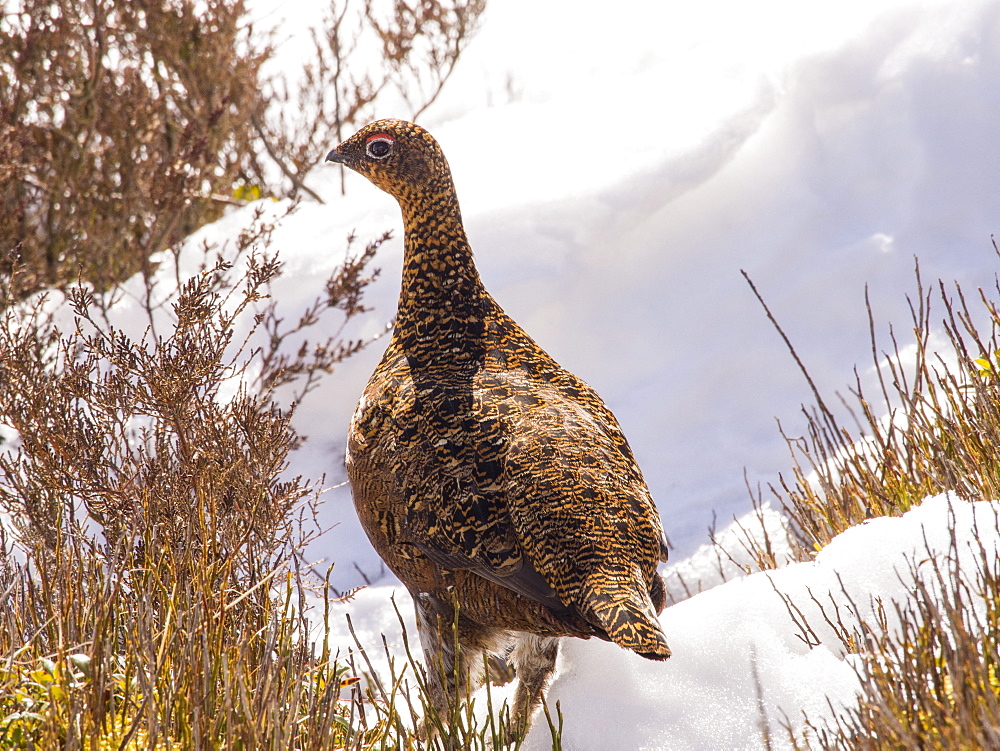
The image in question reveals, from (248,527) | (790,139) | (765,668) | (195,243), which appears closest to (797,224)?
(790,139)

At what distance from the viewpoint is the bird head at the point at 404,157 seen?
3.29m

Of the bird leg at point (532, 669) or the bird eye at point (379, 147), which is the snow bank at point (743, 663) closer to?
the bird leg at point (532, 669)

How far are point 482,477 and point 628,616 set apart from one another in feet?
2.11

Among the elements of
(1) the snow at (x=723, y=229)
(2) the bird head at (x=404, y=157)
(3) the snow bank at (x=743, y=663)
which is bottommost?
(3) the snow bank at (x=743, y=663)

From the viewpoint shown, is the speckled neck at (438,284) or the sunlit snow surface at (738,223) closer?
the speckled neck at (438,284)

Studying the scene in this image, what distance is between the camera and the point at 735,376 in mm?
7031

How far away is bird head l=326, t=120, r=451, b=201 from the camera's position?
3.29 metres

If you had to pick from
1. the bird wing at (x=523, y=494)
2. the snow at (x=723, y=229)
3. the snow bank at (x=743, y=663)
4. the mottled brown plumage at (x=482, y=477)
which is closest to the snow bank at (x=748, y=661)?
the snow bank at (x=743, y=663)

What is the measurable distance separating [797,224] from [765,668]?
5.47m

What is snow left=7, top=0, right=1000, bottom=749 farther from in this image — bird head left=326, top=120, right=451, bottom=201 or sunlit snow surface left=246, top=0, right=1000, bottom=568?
bird head left=326, top=120, right=451, bottom=201

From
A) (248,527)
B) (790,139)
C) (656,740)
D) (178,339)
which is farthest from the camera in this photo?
(790,139)

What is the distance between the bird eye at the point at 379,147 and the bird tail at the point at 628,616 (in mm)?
1764

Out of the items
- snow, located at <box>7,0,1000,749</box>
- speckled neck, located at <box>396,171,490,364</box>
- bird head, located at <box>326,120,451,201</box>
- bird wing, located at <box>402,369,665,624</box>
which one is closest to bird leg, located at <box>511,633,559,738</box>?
bird wing, located at <box>402,369,665,624</box>

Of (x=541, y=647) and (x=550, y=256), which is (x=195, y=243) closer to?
(x=550, y=256)
